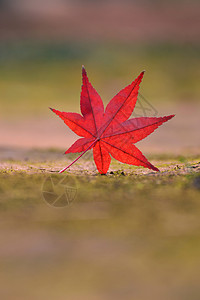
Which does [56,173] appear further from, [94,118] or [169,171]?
[169,171]

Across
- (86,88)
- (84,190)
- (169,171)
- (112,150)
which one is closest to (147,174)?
(169,171)

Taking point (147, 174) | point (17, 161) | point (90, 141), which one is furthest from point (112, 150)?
point (17, 161)

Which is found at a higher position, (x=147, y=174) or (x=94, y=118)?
(x=94, y=118)

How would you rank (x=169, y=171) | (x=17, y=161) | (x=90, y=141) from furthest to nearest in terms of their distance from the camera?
(x=17, y=161) < (x=169, y=171) < (x=90, y=141)

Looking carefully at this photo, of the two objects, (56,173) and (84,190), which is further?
(56,173)

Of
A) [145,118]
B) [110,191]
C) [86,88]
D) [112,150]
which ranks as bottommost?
[110,191]

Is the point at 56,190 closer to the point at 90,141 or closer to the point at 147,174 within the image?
the point at 90,141

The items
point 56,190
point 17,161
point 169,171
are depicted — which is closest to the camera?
point 56,190
